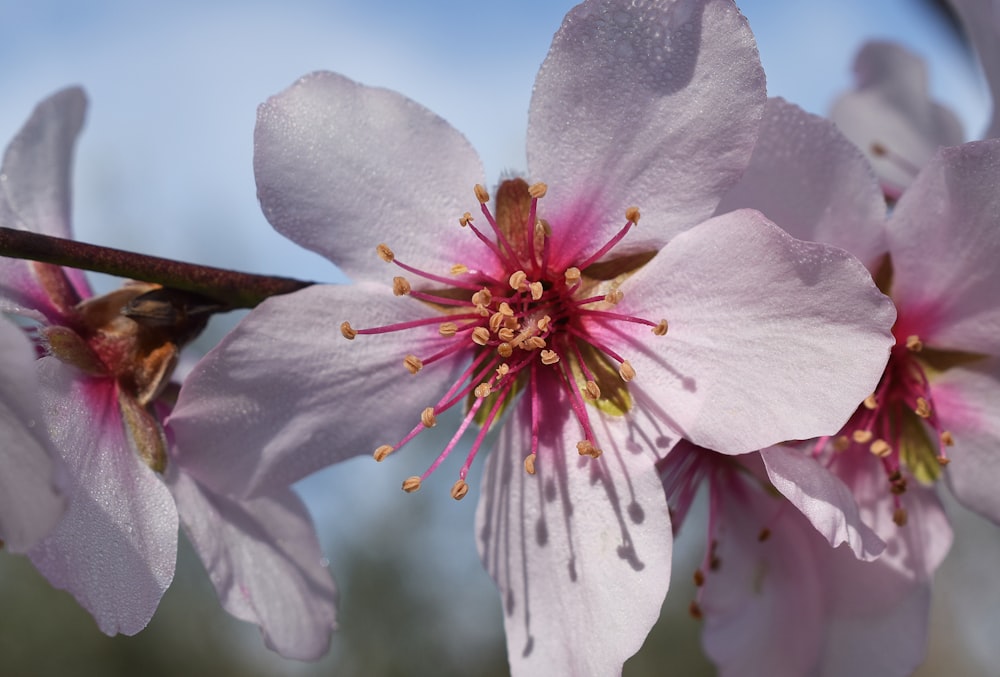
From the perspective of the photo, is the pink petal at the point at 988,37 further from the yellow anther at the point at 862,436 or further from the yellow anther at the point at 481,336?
the yellow anther at the point at 481,336

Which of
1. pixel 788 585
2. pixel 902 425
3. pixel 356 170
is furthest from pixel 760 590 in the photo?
pixel 356 170

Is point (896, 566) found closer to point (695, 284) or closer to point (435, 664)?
point (695, 284)

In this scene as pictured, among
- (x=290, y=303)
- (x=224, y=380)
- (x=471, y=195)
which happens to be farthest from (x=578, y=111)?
(x=224, y=380)

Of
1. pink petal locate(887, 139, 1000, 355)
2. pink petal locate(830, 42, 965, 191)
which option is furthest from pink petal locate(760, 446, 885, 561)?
pink petal locate(830, 42, 965, 191)

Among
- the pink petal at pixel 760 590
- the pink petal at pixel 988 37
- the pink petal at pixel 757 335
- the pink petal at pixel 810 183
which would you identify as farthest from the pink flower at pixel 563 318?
the pink petal at pixel 988 37

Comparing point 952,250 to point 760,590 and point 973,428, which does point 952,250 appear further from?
point 760,590

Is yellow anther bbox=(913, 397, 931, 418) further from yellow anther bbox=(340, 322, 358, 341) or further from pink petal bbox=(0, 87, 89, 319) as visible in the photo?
pink petal bbox=(0, 87, 89, 319)
